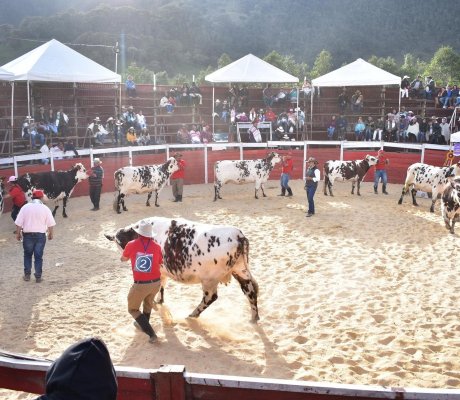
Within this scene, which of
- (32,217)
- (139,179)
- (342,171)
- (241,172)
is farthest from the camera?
(342,171)

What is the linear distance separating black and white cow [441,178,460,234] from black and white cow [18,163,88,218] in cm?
1018

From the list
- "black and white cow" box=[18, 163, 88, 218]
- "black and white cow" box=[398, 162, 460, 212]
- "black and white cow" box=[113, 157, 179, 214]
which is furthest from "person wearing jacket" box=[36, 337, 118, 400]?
"black and white cow" box=[398, 162, 460, 212]

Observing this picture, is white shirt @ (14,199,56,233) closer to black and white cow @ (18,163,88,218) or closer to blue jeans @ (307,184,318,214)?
black and white cow @ (18,163,88,218)

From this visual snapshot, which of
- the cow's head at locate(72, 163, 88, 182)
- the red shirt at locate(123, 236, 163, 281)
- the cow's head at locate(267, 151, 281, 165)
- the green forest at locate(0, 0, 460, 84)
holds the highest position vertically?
the green forest at locate(0, 0, 460, 84)

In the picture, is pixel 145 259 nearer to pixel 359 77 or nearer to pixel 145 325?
pixel 145 325

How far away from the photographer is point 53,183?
46.8 feet

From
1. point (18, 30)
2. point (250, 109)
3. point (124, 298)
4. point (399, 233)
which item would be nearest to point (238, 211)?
point (399, 233)

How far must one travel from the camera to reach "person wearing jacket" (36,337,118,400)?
1.80m

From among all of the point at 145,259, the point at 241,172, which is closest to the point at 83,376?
the point at 145,259

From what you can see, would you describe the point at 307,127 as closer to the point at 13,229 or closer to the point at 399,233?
the point at 399,233

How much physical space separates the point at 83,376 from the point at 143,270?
14.9ft

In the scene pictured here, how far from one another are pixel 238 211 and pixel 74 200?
588cm

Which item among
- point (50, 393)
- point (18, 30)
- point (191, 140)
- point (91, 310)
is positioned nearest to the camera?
point (50, 393)

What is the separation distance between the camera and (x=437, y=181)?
15.0 meters
